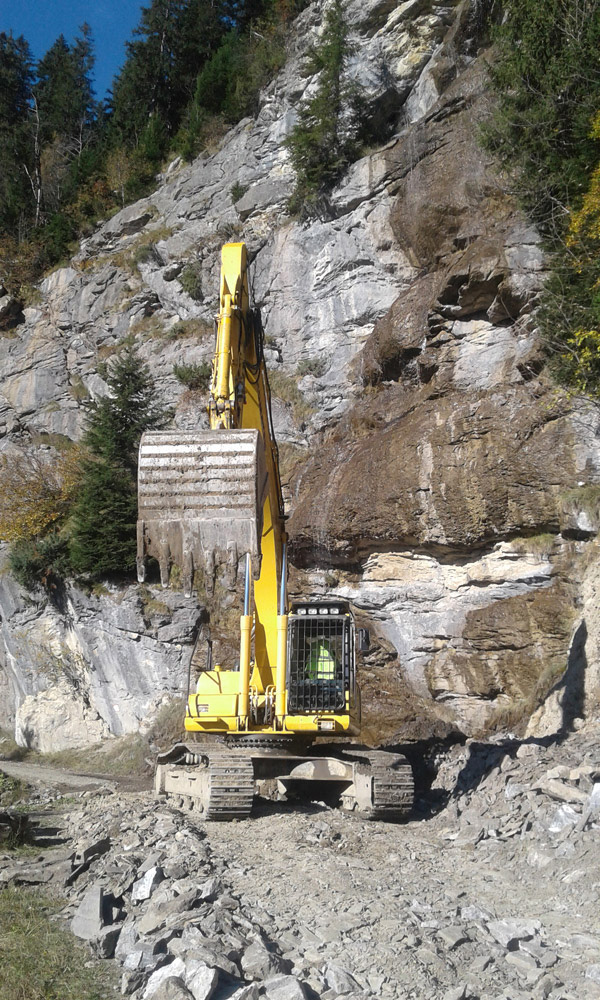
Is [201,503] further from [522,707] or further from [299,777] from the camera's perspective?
[522,707]

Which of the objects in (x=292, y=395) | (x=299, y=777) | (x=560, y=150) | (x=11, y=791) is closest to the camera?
(x=299, y=777)

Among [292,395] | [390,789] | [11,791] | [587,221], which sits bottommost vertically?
[11,791]

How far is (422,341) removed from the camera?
Result: 17.4 metres

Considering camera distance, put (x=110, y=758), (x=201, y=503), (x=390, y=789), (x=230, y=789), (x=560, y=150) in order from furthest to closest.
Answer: (x=110, y=758), (x=560, y=150), (x=390, y=789), (x=230, y=789), (x=201, y=503)

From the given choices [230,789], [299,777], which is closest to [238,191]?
[299,777]

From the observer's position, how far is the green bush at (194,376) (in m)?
25.3

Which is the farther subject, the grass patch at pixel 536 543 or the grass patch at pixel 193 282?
the grass patch at pixel 193 282

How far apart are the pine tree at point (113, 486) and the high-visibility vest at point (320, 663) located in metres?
10.7

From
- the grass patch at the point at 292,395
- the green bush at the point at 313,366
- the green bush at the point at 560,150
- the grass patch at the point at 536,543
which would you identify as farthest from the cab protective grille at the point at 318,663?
the green bush at the point at 313,366

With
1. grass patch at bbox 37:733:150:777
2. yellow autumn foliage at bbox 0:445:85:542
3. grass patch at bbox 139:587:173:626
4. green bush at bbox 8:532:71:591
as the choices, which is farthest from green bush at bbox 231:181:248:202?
grass patch at bbox 37:733:150:777

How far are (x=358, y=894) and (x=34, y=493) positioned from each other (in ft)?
63.8

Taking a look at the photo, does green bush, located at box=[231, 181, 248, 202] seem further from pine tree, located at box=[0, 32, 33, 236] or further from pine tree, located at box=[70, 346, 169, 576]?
pine tree, located at box=[0, 32, 33, 236]

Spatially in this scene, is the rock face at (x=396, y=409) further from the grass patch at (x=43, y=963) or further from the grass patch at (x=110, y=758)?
the grass patch at (x=43, y=963)

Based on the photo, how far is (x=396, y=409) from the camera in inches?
691
